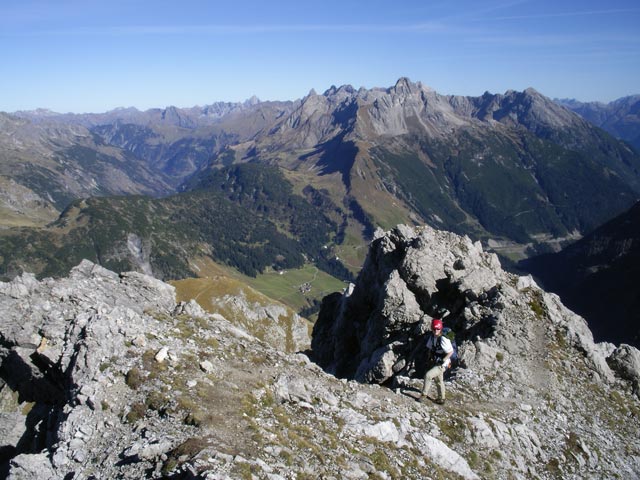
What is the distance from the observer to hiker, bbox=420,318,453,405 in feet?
84.4

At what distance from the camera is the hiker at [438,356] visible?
2573 cm

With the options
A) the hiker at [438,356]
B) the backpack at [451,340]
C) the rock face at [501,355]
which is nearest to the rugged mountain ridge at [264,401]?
the rock face at [501,355]

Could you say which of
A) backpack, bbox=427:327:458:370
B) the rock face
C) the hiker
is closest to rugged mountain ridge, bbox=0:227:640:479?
the rock face

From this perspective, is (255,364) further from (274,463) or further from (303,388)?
(274,463)

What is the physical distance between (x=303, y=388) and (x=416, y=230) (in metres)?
39.1

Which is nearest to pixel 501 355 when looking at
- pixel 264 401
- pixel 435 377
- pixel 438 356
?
pixel 435 377

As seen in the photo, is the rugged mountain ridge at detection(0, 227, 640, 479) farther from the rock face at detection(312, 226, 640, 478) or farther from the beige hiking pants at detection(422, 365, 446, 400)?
the beige hiking pants at detection(422, 365, 446, 400)

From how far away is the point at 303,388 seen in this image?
84.5ft

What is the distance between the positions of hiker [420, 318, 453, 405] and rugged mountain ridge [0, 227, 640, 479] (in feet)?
3.71

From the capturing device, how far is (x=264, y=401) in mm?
22984

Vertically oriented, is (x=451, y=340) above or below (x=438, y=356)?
above

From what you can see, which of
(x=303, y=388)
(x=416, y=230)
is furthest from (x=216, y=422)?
(x=416, y=230)

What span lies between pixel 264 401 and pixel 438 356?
418 inches

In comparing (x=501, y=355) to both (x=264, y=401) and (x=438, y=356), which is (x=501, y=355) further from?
(x=264, y=401)
